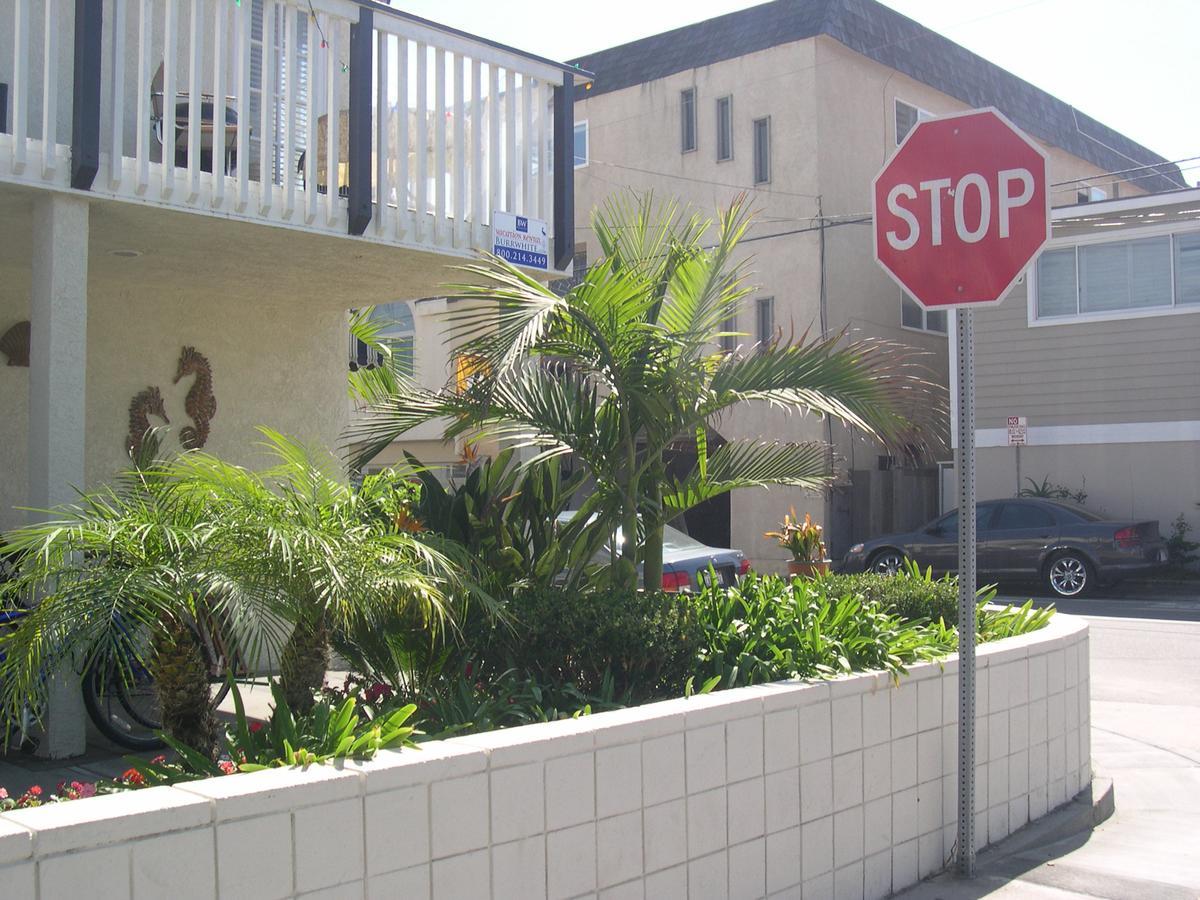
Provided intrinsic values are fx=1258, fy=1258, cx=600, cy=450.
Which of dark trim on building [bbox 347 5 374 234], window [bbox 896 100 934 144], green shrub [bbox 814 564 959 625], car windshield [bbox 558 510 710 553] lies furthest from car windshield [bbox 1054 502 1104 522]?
dark trim on building [bbox 347 5 374 234]

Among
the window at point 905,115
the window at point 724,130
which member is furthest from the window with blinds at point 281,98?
the window at point 905,115

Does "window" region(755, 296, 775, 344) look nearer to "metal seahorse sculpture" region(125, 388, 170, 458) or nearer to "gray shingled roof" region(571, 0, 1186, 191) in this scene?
"gray shingled roof" region(571, 0, 1186, 191)

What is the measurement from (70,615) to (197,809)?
1.19m

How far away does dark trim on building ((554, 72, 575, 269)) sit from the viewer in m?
9.27

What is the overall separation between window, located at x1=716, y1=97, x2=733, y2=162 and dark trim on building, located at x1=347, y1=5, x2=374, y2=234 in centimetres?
1730

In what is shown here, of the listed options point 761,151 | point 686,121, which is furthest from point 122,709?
point 686,121

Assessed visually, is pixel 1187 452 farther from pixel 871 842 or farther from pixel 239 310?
pixel 871 842

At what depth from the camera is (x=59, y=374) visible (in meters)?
6.71

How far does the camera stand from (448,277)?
930 cm

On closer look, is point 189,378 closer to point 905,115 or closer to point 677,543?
point 677,543

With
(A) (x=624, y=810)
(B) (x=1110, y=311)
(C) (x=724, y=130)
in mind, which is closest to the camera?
(A) (x=624, y=810)

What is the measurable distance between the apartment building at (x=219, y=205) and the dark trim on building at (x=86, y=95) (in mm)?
11

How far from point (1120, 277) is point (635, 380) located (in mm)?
17966

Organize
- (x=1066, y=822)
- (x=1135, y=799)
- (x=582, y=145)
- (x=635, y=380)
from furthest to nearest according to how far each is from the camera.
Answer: (x=582, y=145) < (x=1135, y=799) < (x=1066, y=822) < (x=635, y=380)
